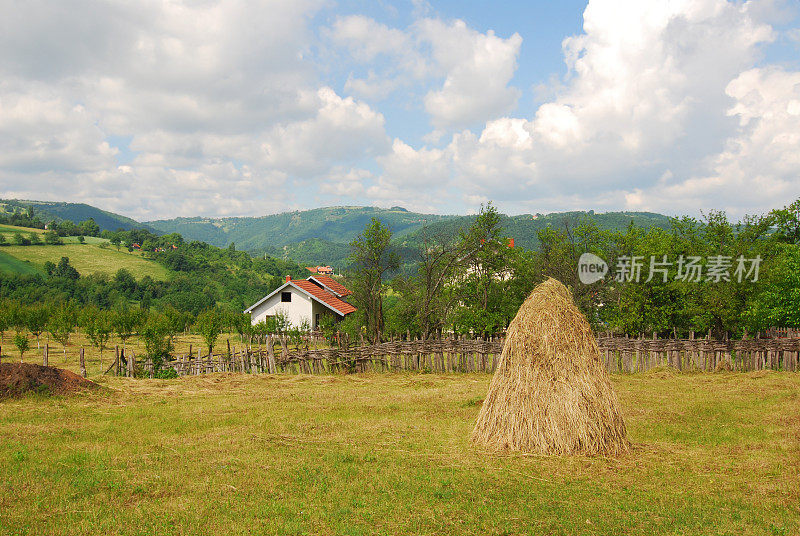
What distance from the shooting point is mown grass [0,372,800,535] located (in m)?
5.97

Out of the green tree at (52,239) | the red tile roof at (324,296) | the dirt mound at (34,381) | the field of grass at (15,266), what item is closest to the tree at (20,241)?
the green tree at (52,239)

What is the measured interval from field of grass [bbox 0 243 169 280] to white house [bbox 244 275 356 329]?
61.6 m

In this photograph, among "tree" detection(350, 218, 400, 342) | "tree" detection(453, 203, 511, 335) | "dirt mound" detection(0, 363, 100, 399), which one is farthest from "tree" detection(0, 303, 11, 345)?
"tree" detection(453, 203, 511, 335)

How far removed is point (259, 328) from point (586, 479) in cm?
3050

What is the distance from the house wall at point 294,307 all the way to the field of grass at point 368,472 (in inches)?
1021

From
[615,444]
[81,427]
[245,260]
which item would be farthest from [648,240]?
[245,260]

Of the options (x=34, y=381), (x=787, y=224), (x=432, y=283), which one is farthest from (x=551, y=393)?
(x=787, y=224)

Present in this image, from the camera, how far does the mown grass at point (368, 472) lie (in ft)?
19.6

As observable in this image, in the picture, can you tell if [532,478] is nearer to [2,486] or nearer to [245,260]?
[2,486]

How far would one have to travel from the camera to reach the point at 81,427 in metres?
10.7

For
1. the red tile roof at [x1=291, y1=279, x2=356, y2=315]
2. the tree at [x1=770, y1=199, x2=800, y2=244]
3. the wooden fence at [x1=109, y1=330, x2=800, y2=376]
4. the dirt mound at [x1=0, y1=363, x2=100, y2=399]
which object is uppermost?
the tree at [x1=770, y1=199, x2=800, y2=244]

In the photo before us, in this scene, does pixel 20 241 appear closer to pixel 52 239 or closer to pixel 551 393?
pixel 52 239

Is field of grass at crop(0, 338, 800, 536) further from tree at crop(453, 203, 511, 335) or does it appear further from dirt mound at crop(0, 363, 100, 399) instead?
tree at crop(453, 203, 511, 335)

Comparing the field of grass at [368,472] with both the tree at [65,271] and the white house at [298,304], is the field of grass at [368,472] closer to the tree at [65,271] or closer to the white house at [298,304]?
the white house at [298,304]
